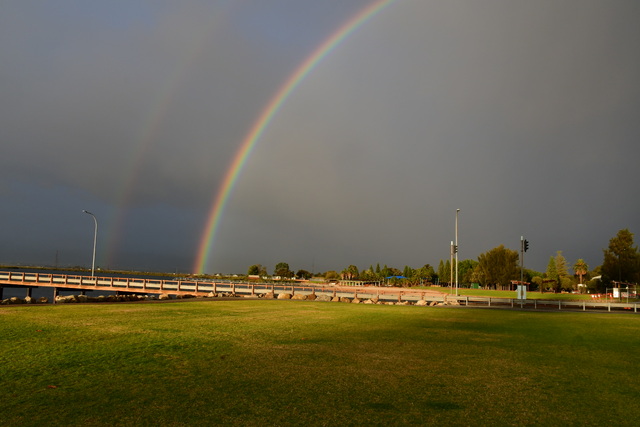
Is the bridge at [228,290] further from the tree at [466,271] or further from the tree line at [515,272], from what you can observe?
the tree at [466,271]

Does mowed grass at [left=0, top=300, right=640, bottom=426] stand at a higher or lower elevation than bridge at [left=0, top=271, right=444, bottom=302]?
higher

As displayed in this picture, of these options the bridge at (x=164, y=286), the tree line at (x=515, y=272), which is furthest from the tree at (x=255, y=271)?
the bridge at (x=164, y=286)

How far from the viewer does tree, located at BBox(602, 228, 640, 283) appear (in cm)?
7231

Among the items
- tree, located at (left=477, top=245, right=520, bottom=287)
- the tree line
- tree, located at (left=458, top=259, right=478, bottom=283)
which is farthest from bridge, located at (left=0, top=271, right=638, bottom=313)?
tree, located at (left=458, top=259, right=478, bottom=283)

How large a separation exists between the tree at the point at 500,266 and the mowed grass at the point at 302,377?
322 ft

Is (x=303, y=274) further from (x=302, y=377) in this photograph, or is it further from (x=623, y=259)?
(x=302, y=377)

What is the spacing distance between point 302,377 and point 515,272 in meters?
112

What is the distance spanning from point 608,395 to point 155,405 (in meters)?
7.87

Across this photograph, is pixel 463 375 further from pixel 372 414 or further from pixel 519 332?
pixel 519 332

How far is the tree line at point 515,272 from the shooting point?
72.8 metres

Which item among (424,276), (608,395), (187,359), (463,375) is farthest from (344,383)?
(424,276)

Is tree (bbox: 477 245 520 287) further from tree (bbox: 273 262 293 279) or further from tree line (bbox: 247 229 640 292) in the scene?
tree (bbox: 273 262 293 279)

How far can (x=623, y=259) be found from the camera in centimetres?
7256

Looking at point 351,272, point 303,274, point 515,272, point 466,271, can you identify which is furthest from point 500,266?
point 303,274
